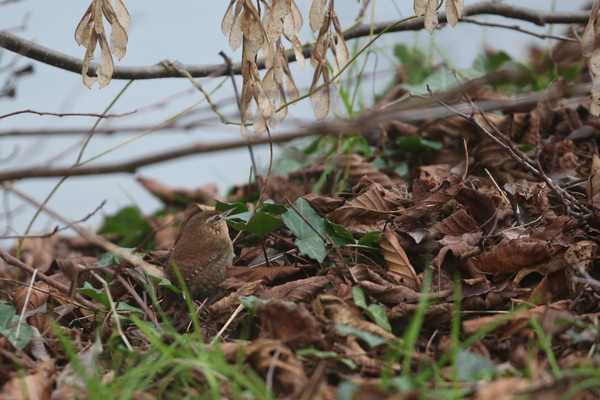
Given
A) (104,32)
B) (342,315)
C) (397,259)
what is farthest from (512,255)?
(104,32)

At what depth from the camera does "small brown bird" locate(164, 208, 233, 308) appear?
123 inches

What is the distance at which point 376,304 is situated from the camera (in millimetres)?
2541

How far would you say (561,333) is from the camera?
86.8 inches

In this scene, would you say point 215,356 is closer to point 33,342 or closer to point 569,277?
point 33,342

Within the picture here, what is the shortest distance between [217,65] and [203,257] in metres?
1.49

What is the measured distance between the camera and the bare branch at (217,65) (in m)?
3.29

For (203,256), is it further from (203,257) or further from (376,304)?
(376,304)

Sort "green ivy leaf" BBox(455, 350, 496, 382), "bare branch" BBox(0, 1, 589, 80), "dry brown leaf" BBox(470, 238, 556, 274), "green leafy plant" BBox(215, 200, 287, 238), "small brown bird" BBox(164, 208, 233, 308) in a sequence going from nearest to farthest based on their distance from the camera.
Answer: "green ivy leaf" BBox(455, 350, 496, 382) → "dry brown leaf" BBox(470, 238, 556, 274) → "green leafy plant" BBox(215, 200, 287, 238) → "small brown bird" BBox(164, 208, 233, 308) → "bare branch" BBox(0, 1, 589, 80)

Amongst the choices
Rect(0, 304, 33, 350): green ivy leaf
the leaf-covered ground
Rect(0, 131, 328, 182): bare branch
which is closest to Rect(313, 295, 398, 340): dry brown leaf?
the leaf-covered ground

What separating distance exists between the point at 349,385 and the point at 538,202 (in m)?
1.73

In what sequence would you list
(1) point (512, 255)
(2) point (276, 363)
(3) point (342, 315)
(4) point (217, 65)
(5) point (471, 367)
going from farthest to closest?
(4) point (217, 65)
(1) point (512, 255)
(3) point (342, 315)
(2) point (276, 363)
(5) point (471, 367)

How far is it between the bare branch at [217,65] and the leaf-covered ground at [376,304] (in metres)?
0.82

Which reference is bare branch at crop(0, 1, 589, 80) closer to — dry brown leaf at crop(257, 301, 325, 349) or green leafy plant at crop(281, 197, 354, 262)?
green leafy plant at crop(281, 197, 354, 262)

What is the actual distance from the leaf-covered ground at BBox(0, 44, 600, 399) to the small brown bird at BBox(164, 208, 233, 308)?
105 millimetres
